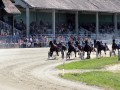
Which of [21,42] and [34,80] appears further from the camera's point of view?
[21,42]

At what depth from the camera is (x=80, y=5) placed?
6078 centimetres

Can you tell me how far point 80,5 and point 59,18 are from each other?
A: 4.28 metres

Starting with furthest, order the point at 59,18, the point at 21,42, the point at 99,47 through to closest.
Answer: the point at 59,18, the point at 21,42, the point at 99,47

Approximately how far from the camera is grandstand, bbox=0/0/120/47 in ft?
174

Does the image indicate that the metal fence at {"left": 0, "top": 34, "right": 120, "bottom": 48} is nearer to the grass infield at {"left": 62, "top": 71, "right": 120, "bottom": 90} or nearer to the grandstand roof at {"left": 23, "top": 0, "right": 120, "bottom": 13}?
the grandstand roof at {"left": 23, "top": 0, "right": 120, "bottom": 13}

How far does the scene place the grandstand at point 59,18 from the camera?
5291cm

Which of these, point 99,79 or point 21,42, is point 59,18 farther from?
point 99,79

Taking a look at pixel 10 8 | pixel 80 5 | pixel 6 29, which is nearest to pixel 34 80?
pixel 6 29

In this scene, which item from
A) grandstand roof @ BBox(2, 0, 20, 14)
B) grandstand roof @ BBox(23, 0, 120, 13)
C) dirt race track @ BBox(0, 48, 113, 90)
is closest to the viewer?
dirt race track @ BBox(0, 48, 113, 90)

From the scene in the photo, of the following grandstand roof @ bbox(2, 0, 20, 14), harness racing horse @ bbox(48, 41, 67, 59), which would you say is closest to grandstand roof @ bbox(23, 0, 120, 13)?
grandstand roof @ bbox(2, 0, 20, 14)

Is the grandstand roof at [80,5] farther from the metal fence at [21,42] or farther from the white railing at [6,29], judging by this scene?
the white railing at [6,29]

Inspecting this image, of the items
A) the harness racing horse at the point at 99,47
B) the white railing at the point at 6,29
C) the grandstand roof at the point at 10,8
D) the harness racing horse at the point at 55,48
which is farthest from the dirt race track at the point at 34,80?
the grandstand roof at the point at 10,8

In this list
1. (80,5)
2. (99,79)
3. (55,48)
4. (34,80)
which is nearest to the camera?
(34,80)

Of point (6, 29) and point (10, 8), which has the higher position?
point (10, 8)
